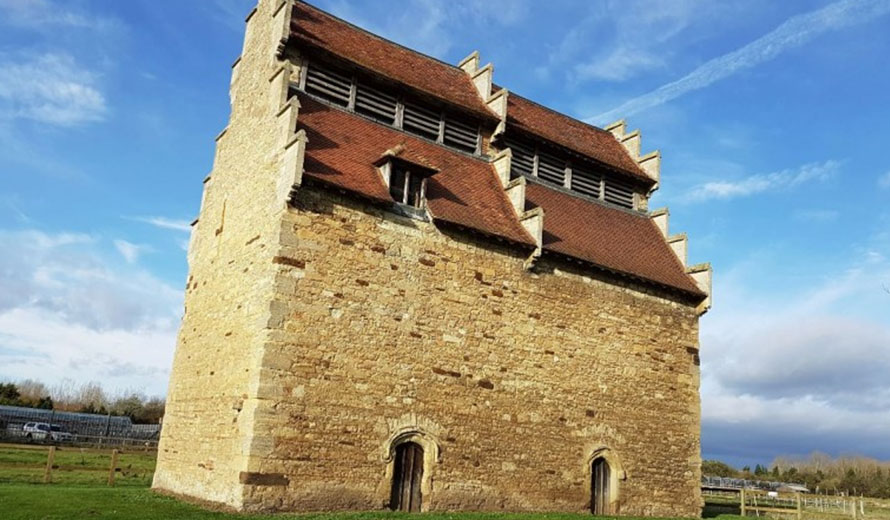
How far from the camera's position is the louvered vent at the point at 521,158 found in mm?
20891

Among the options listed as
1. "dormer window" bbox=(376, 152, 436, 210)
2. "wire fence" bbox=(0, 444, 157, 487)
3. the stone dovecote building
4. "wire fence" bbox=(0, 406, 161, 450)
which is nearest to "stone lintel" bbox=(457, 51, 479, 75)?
the stone dovecote building

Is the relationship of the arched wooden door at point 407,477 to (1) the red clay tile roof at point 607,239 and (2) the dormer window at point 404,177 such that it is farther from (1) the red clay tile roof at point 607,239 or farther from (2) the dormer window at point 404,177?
(1) the red clay tile roof at point 607,239

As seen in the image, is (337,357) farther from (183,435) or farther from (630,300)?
(630,300)

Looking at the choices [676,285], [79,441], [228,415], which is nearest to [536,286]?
[676,285]

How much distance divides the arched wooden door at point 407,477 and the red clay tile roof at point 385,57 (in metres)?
9.78

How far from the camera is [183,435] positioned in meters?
16.9

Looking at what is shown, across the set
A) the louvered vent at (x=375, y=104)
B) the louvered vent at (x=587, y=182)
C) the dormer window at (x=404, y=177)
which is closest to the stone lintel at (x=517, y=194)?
the dormer window at (x=404, y=177)

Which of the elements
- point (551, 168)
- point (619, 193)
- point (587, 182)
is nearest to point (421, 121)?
point (551, 168)

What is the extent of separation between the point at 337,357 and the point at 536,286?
19.7 ft

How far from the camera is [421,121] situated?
1916cm

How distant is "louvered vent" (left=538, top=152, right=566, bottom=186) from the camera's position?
70.5 feet

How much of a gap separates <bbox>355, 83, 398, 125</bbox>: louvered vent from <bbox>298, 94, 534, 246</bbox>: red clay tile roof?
0.35 metres

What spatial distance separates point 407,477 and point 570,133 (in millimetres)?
13897

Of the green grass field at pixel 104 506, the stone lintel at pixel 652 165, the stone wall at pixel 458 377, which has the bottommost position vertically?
the green grass field at pixel 104 506
